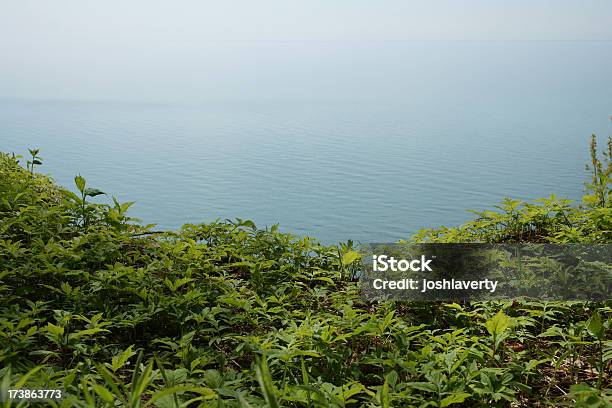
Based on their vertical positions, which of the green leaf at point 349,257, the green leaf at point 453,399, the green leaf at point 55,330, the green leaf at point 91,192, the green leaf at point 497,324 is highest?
the green leaf at point 91,192

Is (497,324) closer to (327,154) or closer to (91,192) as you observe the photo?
(91,192)

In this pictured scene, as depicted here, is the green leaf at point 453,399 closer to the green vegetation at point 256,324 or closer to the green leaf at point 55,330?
the green vegetation at point 256,324

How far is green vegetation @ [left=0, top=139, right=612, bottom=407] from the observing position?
154 centimetres

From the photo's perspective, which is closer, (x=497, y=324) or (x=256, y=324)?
(x=497, y=324)

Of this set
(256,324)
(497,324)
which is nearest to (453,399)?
(497,324)

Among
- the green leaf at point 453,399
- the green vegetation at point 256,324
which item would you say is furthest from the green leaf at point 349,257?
the green leaf at point 453,399

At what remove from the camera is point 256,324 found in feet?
6.86

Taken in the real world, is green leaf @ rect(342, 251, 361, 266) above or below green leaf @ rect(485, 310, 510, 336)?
above

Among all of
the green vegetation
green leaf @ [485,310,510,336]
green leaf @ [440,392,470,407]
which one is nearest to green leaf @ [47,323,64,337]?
the green vegetation

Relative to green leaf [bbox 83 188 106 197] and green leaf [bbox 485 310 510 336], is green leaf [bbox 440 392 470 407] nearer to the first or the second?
green leaf [bbox 485 310 510 336]

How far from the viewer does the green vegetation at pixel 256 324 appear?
5.04ft

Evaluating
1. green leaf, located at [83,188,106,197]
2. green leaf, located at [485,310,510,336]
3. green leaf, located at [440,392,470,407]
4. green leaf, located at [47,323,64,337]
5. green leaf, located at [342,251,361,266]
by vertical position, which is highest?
green leaf, located at [83,188,106,197]

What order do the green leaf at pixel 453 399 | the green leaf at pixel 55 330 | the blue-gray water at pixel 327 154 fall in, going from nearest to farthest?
the green leaf at pixel 453 399 → the green leaf at pixel 55 330 → the blue-gray water at pixel 327 154

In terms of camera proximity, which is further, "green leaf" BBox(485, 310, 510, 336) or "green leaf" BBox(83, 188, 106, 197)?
"green leaf" BBox(83, 188, 106, 197)
